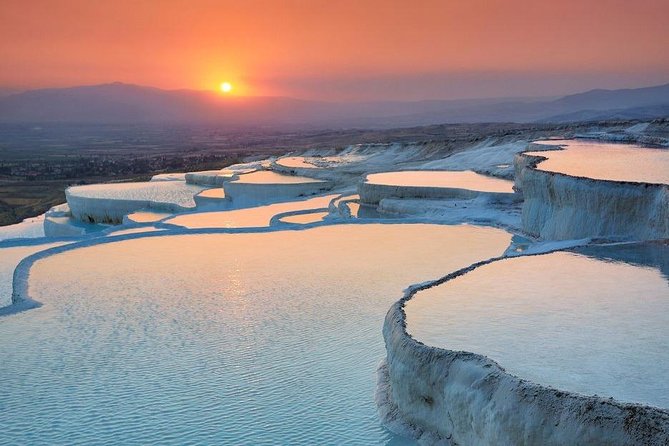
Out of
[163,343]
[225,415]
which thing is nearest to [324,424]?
[225,415]

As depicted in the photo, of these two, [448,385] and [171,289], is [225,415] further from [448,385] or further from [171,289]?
[171,289]

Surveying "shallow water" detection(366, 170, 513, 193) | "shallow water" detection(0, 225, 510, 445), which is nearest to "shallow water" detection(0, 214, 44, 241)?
"shallow water" detection(366, 170, 513, 193)

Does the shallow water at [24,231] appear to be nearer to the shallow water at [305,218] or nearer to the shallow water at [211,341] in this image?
the shallow water at [305,218]

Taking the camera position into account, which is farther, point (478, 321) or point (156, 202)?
point (156, 202)

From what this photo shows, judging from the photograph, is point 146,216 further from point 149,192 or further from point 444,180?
point 444,180

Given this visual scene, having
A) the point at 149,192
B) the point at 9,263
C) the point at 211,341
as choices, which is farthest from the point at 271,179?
the point at 211,341

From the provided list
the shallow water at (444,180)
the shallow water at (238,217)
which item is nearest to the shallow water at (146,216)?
the shallow water at (238,217)

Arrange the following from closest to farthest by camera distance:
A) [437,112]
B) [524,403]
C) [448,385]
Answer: [524,403] → [448,385] → [437,112]
